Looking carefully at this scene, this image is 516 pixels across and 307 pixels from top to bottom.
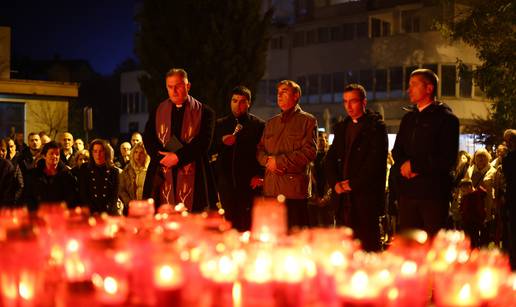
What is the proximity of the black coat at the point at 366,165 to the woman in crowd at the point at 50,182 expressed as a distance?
3.35m

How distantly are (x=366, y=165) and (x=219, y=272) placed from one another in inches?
170

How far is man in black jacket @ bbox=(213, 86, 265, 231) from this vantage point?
356 inches

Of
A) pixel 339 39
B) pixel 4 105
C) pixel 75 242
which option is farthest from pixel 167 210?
pixel 339 39

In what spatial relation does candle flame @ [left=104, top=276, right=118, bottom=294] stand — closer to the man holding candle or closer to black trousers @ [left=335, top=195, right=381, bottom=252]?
the man holding candle

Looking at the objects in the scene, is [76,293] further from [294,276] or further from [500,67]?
[500,67]

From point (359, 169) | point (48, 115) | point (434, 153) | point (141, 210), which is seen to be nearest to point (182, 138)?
point (359, 169)

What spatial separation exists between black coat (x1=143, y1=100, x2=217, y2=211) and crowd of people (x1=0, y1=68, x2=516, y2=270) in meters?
0.01

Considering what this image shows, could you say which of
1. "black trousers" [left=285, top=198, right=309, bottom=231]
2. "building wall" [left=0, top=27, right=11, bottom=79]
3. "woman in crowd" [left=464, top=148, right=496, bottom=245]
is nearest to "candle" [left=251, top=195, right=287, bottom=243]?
"black trousers" [left=285, top=198, right=309, bottom=231]

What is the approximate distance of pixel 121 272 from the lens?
12.7 feet

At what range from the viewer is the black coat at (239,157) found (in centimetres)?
905

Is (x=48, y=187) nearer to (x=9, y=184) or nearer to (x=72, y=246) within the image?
(x=9, y=184)

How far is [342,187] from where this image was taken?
7832mm

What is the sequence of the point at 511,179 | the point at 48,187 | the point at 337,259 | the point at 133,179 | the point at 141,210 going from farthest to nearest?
the point at 133,179 < the point at 48,187 < the point at 511,179 < the point at 141,210 < the point at 337,259

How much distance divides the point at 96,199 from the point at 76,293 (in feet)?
22.6
